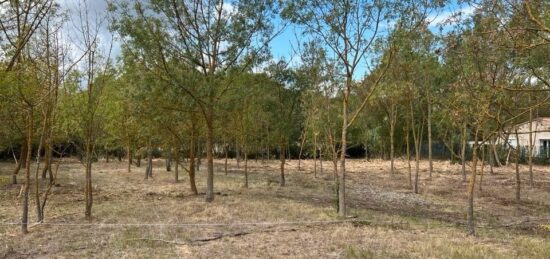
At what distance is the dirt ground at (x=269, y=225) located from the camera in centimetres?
702

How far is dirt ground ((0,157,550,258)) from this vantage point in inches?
276

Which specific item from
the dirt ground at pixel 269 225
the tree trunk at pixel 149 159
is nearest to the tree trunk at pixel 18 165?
the dirt ground at pixel 269 225

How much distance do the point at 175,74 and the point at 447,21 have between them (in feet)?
23.9

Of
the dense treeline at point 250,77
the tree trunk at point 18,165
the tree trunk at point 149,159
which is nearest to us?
the dense treeline at point 250,77

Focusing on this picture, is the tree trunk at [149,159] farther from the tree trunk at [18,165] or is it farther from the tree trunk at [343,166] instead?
the tree trunk at [343,166]

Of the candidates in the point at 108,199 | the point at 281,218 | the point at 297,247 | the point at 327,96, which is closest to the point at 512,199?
the point at 327,96

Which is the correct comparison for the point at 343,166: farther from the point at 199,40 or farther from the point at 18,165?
the point at 18,165

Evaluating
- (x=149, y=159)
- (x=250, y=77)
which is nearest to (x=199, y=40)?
(x=250, y=77)

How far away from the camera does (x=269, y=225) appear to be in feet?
30.0

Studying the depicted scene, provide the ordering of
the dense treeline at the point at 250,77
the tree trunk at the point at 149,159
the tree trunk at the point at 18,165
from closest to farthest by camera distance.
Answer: the dense treeline at the point at 250,77, the tree trunk at the point at 18,165, the tree trunk at the point at 149,159

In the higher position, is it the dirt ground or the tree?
the tree

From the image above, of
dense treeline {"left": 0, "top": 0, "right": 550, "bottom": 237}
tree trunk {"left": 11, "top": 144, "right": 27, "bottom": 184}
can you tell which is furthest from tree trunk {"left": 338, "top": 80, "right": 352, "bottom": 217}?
tree trunk {"left": 11, "top": 144, "right": 27, "bottom": 184}

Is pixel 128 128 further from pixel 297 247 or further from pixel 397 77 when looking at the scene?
pixel 297 247

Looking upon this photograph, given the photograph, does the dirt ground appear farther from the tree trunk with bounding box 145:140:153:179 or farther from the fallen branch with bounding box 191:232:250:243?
the tree trunk with bounding box 145:140:153:179
